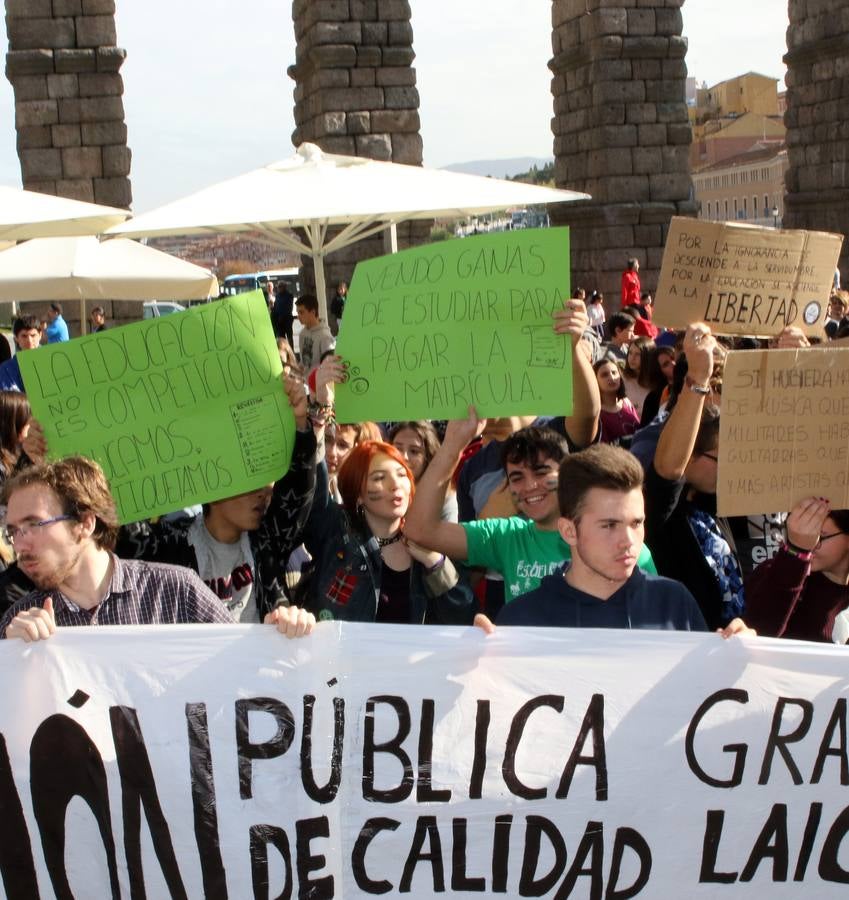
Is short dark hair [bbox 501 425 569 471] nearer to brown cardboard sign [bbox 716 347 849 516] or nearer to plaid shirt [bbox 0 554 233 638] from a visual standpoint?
brown cardboard sign [bbox 716 347 849 516]

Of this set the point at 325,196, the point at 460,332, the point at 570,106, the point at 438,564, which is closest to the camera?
the point at 438,564

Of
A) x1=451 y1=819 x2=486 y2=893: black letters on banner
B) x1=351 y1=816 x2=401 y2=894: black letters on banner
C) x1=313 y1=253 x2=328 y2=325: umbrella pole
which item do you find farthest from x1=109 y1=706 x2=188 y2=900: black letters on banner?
x1=313 y1=253 x2=328 y2=325: umbrella pole

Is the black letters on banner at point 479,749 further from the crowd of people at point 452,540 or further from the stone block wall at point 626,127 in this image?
the stone block wall at point 626,127

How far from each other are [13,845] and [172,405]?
4.93 ft

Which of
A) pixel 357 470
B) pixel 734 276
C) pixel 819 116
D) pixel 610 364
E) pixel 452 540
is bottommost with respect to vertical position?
pixel 452 540

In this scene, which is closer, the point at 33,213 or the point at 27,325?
the point at 33,213

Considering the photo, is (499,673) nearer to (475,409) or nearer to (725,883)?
(725,883)

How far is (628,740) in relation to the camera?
3.51 meters

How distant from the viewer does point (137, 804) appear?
344cm

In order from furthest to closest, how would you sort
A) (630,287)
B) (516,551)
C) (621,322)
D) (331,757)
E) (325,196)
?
(630,287), (621,322), (325,196), (516,551), (331,757)

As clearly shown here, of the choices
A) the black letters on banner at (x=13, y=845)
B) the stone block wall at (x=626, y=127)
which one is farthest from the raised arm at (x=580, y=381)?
the stone block wall at (x=626, y=127)

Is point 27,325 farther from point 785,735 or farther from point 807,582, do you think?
point 785,735

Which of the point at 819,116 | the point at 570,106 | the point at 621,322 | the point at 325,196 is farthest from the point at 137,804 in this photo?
the point at 819,116

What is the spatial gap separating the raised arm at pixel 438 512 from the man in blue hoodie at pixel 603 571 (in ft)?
1.95
